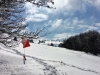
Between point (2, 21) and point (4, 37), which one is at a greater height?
point (2, 21)

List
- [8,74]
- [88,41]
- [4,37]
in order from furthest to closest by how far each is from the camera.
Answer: [88,41] < [8,74] < [4,37]

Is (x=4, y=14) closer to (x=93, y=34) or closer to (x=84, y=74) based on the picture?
(x=84, y=74)

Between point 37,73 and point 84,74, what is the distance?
11.4 ft

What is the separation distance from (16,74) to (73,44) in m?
51.2

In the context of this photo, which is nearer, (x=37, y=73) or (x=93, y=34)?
(x=37, y=73)

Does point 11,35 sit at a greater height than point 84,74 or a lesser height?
greater

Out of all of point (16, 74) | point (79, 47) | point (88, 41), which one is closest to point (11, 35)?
point (16, 74)

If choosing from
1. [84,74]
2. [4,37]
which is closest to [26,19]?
[4,37]

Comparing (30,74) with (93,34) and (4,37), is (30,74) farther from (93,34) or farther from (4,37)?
(93,34)

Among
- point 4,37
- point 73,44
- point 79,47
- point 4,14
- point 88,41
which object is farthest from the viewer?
point 73,44

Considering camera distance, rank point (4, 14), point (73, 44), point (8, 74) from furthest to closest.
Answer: point (73, 44) < point (8, 74) < point (4, 14)

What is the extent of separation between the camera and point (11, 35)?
707 cm

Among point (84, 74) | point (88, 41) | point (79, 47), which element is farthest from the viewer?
point (79, 47)

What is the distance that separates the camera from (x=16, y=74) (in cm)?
1044
